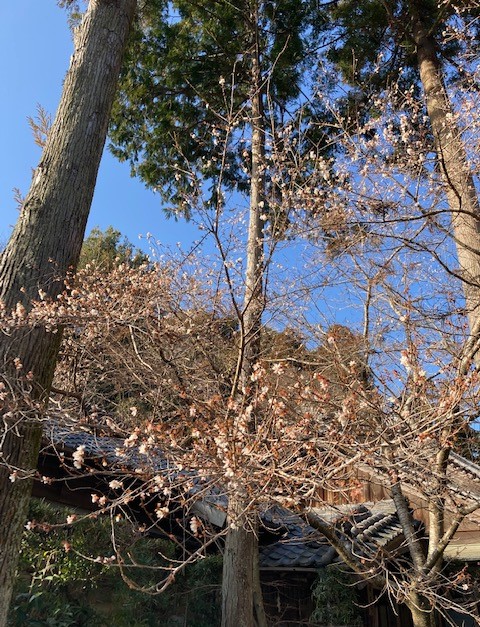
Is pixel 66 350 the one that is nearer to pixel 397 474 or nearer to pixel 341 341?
pixel 341 341

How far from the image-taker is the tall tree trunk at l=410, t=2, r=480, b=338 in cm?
509

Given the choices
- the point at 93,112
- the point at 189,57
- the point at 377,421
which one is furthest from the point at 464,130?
the point at 189,57

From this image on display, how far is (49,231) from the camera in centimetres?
439

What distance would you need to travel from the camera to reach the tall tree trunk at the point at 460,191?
5.09 metres

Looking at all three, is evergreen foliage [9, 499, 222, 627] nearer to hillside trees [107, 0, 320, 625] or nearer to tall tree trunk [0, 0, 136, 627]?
tall tree trunk [0, 0, 136, 627]

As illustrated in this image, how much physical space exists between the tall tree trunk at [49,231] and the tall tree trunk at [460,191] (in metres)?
3.23

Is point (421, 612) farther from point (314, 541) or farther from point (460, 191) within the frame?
point (460, 191)

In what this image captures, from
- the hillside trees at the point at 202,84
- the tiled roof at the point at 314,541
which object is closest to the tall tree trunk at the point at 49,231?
the hillside trees at the point at 202,84

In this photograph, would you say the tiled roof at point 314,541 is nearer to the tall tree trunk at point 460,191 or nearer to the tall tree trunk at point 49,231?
the tall tree trunk at point 460,191

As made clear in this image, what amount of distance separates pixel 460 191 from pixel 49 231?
411 centimetres

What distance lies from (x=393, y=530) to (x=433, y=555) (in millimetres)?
3785

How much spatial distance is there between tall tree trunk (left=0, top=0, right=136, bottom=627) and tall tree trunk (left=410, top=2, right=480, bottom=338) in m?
3.23

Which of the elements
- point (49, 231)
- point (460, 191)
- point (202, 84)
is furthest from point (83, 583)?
point (202, 84)

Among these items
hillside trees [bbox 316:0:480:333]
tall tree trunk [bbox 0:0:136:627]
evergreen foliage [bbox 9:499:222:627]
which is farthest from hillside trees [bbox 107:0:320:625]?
evergreen foliage [bbox 9:499:222:627]
